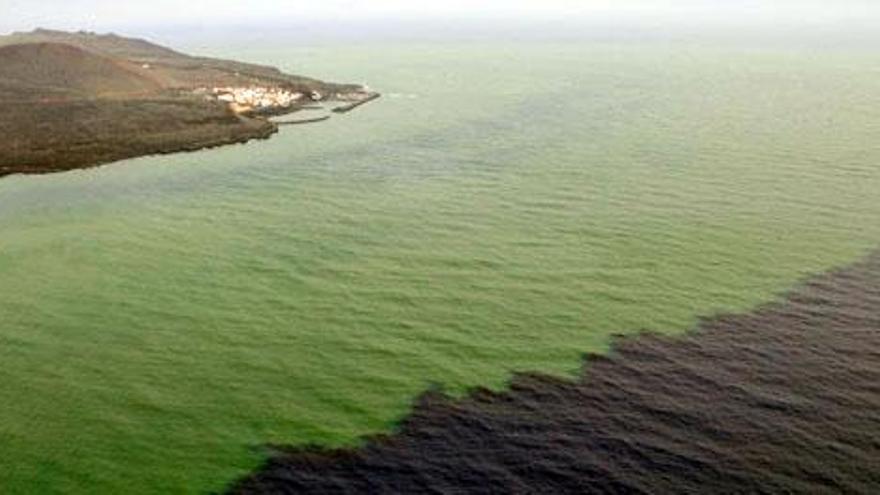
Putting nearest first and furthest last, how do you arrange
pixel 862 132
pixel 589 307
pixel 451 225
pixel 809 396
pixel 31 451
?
pixel 31 451
pixel 809 396
pixel 589 307
pixel 451 225
pixel 862 132

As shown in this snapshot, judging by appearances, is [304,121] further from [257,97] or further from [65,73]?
[65,73]

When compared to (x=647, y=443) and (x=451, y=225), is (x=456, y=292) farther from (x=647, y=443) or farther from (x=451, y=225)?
(x=647, y=443)

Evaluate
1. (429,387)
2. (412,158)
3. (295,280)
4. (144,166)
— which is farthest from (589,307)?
(144,166)

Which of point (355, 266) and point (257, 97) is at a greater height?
point (257, 97)

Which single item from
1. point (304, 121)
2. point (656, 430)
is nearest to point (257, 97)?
point (304, 121)

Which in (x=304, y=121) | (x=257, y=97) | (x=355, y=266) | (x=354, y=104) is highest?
(x=257, y=97)

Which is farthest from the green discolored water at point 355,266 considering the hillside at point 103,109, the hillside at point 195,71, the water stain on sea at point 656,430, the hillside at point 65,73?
the hillside at point 195,71

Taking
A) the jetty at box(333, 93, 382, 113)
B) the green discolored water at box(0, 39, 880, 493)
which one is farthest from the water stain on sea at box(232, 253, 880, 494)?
the jetty at box(333, 93, 382, 113)
